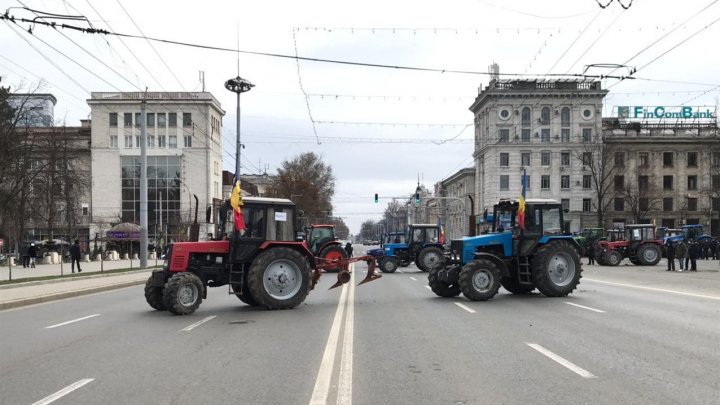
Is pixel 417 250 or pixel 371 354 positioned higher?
pixel 371 354

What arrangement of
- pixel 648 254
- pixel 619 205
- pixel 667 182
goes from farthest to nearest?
pixel 619 205 → pixel 667 182 → pixel 648 254

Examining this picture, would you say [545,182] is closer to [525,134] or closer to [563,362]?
[525,134]

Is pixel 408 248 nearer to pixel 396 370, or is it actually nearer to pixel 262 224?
pixel 262 224

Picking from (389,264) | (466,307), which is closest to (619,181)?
(389,264)

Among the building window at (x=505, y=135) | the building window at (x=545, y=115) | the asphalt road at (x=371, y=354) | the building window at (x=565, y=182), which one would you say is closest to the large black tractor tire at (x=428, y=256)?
the asphalt road at (x=371, y=354)

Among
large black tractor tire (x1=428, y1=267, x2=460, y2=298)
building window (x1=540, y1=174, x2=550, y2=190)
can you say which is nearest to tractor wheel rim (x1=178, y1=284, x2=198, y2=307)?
large black tractor tire (x1=428, y1=267, x2=460, y2=298)

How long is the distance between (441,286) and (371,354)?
9081mm

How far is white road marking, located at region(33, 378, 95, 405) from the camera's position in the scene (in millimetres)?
6320

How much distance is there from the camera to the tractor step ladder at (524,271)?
57.2 ft

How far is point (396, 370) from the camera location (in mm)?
7742

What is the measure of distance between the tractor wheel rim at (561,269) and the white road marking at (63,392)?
13.2m

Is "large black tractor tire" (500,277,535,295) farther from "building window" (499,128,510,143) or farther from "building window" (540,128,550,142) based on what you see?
"building window" (540,128,550,142)

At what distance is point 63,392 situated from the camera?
6691 mm

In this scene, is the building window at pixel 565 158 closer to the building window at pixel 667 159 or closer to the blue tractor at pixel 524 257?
the building window at pixel 667 159
